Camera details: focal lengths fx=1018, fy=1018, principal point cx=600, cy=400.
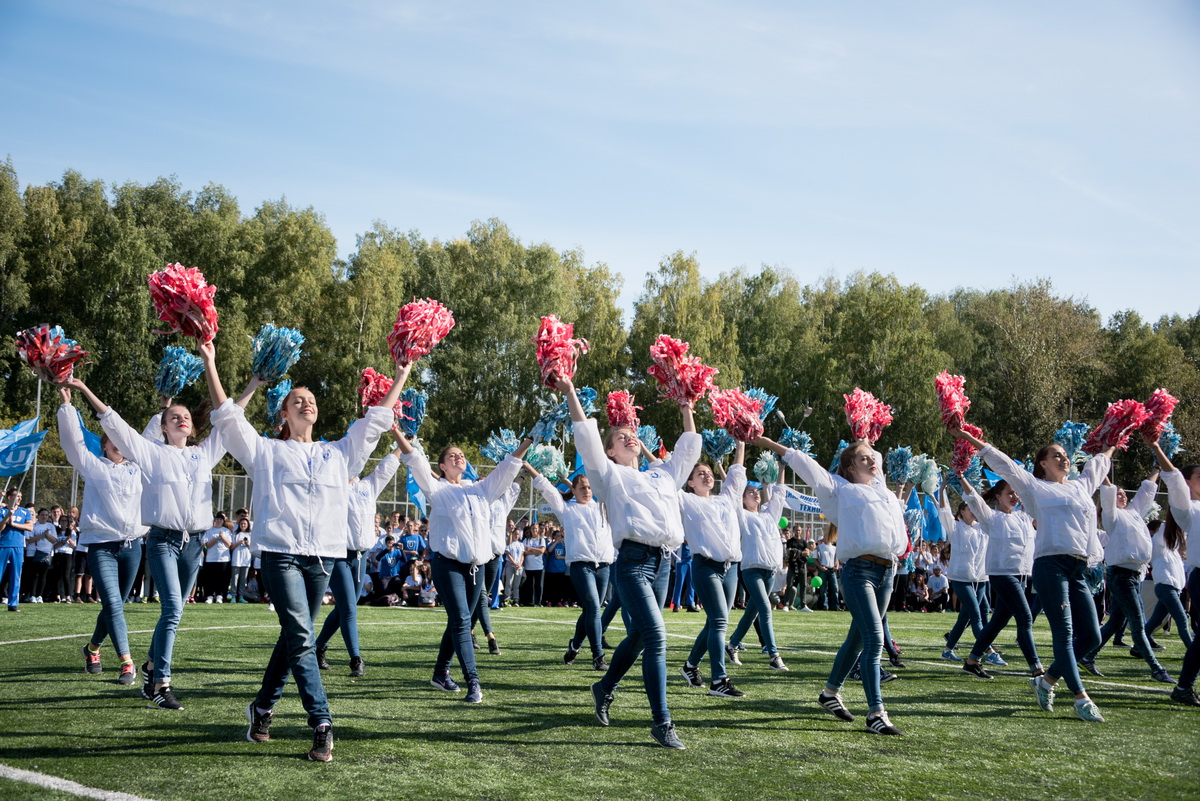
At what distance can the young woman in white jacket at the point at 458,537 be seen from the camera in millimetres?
8164

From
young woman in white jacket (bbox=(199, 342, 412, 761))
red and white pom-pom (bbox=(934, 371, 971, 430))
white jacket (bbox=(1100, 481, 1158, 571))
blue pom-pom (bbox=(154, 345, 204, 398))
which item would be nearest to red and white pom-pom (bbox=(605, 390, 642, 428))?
red and white pom-pom (bbox=(934, 371, 971, 430))

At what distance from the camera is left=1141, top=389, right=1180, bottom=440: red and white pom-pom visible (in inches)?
372

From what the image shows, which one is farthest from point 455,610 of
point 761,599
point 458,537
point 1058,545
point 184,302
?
point 1058,545

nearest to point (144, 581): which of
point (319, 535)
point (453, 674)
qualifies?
point (453, 674)

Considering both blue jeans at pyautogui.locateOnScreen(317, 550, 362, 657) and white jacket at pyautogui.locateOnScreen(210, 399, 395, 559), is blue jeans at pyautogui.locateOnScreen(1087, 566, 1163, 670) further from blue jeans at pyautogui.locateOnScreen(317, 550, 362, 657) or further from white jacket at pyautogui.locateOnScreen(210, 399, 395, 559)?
white jacket at pyautogui.locateOnScreen(210, 399, 395, 559)

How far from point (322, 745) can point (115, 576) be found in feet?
10.9

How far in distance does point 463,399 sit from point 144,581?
1146 inches

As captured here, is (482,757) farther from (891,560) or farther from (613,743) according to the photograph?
(891,560)

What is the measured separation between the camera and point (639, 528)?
6.91 meters

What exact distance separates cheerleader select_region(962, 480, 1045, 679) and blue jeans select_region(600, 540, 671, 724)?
155 inches

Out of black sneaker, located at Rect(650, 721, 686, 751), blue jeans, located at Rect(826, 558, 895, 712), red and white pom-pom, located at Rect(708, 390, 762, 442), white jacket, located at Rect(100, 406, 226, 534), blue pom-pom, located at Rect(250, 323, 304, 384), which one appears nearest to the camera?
black sneaker, located at Rect(650, 721, 686, 751)

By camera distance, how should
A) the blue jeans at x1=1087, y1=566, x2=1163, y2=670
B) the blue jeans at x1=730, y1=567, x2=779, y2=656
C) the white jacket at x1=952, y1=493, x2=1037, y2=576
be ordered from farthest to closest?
the blue jeans at x1=730, y1=567, x2=779, y2=656 → the blue jeans at x1=1087, y1=566, x2=1163, y2=670 → the white jacket at x1=952, y1=493, x2=1037, y2=576

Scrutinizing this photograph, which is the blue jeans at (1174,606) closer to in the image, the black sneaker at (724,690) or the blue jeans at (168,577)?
the black sneaker at (724,690)

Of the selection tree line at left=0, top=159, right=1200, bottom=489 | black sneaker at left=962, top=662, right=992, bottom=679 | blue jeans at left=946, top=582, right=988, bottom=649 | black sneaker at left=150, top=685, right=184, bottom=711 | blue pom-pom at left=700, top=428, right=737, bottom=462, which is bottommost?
black sneaker at left=962, top=662, right=992, bottom=679
